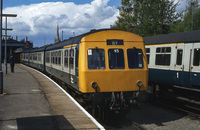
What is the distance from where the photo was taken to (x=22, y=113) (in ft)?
28.4

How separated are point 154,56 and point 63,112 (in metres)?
6.90

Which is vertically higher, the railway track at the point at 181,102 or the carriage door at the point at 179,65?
the carriage door at the point at 179,65

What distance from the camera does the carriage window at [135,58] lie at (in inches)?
366

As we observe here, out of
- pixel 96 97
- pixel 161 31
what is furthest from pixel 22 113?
pixel 161 31

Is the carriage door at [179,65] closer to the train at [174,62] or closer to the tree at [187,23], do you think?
the train at [174,62]

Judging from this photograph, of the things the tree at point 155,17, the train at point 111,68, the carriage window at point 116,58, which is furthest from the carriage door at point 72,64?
the tree at point 155,17

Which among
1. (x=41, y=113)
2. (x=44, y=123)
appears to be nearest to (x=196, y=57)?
(x=41, y=113)

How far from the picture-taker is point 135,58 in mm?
9391

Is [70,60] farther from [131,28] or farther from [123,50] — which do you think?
[131,28]

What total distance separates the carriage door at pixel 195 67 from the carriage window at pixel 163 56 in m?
1.80

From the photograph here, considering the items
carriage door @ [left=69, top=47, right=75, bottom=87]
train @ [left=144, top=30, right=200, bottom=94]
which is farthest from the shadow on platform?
train @ [left=144, top=30, right=200, bottom=94]

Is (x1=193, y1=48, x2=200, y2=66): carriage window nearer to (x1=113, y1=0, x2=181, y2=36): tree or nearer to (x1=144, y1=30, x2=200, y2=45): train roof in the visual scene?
(x1=144, y1=30, x2=200, y2=45): train roof

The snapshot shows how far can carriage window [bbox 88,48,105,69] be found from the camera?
29.3 feet

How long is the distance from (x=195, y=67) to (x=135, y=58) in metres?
3.25
